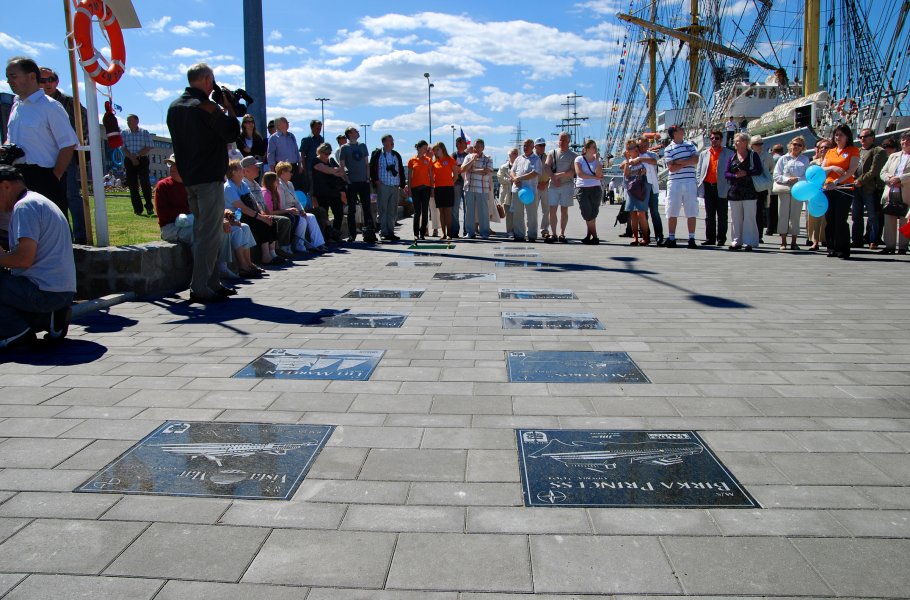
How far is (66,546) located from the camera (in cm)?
250

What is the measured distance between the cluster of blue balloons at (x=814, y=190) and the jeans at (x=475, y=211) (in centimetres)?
673

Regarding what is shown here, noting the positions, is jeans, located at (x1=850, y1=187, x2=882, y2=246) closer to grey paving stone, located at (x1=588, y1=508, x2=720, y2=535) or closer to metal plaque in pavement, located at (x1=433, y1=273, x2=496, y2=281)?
metal plaque in pavement, located at (x1=433, y1=273, x2=496, y2=281)

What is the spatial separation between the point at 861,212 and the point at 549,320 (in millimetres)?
9094

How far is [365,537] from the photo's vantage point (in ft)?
8.38

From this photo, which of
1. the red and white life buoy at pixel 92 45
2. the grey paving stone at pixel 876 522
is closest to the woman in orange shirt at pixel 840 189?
the grey paving stone at pixel 876 522

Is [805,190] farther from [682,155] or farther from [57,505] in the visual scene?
[57,505]

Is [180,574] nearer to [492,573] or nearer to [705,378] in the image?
[492,573]

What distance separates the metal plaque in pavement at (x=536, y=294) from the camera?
25.3 ft

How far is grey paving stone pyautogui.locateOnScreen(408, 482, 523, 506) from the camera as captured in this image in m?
2.83

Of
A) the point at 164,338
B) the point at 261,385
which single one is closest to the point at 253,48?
the point at 164,338

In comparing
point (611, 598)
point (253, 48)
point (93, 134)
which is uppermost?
point (253, 48)

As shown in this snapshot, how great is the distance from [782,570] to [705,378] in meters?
2.29

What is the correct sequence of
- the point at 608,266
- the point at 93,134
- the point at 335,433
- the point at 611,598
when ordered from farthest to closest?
1. the point at 608,266
2. the point at 93,134
3. the point at 335,433
4. the point at 611,598

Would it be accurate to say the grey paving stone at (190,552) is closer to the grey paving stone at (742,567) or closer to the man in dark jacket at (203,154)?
the grey paving stone at (742,567)
